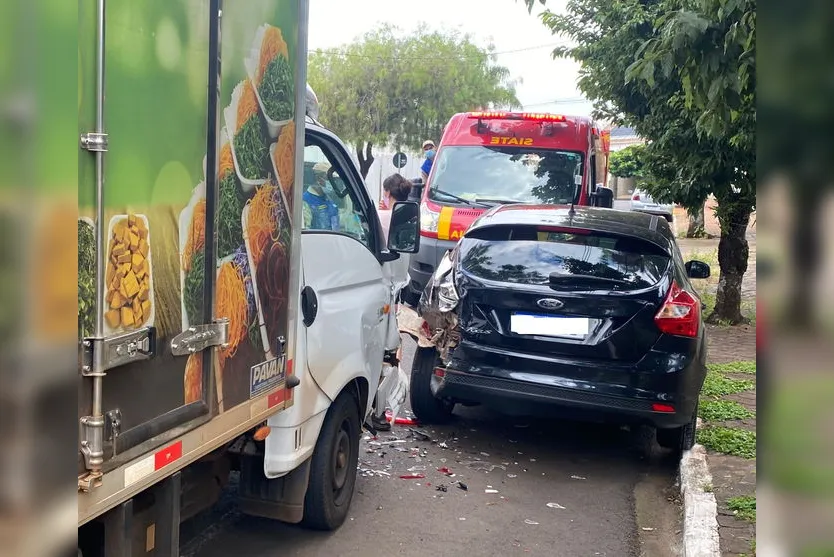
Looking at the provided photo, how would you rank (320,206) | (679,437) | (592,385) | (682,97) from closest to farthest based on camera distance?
1. (320,206)
2. (592,385)
3. (679,437)
4. (682,97)

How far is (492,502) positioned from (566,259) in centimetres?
167

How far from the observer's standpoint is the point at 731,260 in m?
10.3

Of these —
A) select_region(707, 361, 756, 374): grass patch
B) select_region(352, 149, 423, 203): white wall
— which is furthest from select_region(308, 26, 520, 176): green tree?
select_region(707, 361, 756, 374): grass patch

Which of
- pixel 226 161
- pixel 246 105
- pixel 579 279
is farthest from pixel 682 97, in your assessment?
pixel 226 161

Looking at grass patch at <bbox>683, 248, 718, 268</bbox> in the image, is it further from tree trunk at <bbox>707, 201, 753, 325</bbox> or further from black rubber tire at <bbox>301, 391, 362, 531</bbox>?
black rubber tire at <bbox>301, 391, 362, 531</bbox>

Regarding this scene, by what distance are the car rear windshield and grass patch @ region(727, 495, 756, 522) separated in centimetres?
140

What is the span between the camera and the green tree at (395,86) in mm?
28812

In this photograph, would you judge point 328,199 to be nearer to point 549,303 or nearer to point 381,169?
point 549,303

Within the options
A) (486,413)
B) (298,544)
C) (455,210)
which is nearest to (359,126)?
(455,210)

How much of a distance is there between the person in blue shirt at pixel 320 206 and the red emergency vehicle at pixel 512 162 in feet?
21.6

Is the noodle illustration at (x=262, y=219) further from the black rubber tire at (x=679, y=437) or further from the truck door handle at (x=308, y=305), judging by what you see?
the black rubber tire at (x=679, y=437)

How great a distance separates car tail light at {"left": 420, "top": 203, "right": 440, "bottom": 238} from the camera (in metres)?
10.6

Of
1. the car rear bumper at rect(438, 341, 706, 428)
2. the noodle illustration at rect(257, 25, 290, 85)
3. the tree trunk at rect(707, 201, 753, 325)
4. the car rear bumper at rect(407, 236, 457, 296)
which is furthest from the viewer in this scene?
the car rear bumper at rect(407, 236, 457, 296)
